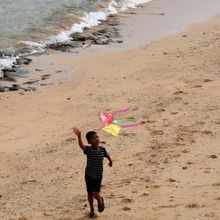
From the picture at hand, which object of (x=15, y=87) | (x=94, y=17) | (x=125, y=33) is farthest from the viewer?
(x=94, y=17)

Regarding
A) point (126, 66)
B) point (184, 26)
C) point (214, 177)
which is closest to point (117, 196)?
point (214, 177)

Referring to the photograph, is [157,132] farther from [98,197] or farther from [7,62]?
[7,62]

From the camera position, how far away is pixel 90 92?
1334cm

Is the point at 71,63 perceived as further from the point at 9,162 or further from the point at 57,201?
the point at 57,201

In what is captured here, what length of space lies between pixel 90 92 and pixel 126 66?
238 cm

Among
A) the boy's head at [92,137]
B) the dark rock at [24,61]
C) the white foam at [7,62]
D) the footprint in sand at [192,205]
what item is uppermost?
the boy's head at [92,137]

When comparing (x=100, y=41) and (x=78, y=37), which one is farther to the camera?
(x=78, y=37)

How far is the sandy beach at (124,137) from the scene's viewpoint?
8078 millimetres

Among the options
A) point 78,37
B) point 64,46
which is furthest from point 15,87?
point 78,37

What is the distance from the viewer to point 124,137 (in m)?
10.5

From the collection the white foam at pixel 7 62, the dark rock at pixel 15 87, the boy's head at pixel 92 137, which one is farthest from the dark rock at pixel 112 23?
the boy's head at pixel 92 137

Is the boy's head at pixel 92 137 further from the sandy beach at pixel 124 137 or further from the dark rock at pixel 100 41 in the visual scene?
the dark rock at pixel 100 41

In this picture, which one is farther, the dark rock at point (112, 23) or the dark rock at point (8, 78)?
the dark rock at point (112, 23)

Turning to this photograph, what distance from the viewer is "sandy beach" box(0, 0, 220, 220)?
808 cm
